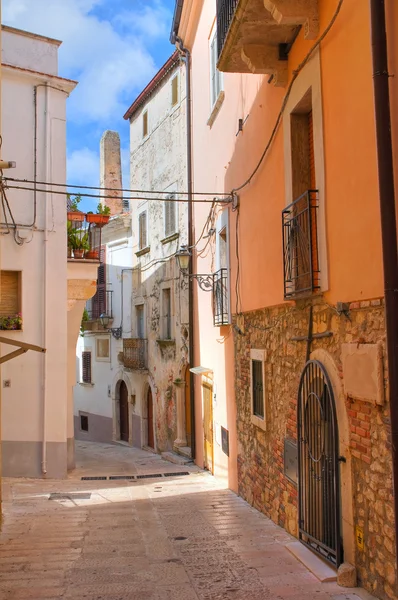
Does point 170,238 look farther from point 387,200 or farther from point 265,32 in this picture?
point 387,200

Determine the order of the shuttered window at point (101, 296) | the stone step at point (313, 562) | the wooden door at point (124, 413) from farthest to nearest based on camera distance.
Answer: the shuttered window at point (101, 296)
the wooden door at point (124, 413)
the stone step at point (313, 562)

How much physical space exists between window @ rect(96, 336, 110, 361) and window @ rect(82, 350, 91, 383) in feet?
3.67

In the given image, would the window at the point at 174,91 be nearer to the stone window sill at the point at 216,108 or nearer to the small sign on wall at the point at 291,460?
the stone window sill at the point at 216,108

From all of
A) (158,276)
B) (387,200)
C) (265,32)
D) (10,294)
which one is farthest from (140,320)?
(387,200)

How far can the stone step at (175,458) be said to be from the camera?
52.0ft

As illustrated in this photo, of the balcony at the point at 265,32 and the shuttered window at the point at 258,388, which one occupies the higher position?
the balcony at the point at 265,32

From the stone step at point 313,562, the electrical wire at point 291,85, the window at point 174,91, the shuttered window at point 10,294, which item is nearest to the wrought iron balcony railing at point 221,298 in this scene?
the electrical wire at point 291,85

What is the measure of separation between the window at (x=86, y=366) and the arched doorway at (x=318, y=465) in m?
20.7

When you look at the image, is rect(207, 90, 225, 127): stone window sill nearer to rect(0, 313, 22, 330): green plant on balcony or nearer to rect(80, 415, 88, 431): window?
rect(0, 313, 22, 330): green plant on balcony

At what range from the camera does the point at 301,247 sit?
682 centimetres

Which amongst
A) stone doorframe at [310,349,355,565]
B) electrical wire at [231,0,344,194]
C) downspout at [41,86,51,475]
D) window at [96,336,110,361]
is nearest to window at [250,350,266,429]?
electrical wire at [231,0,344,194]

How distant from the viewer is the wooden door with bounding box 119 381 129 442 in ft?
77.9

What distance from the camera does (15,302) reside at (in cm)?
1301

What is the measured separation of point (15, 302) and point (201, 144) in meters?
5.65
